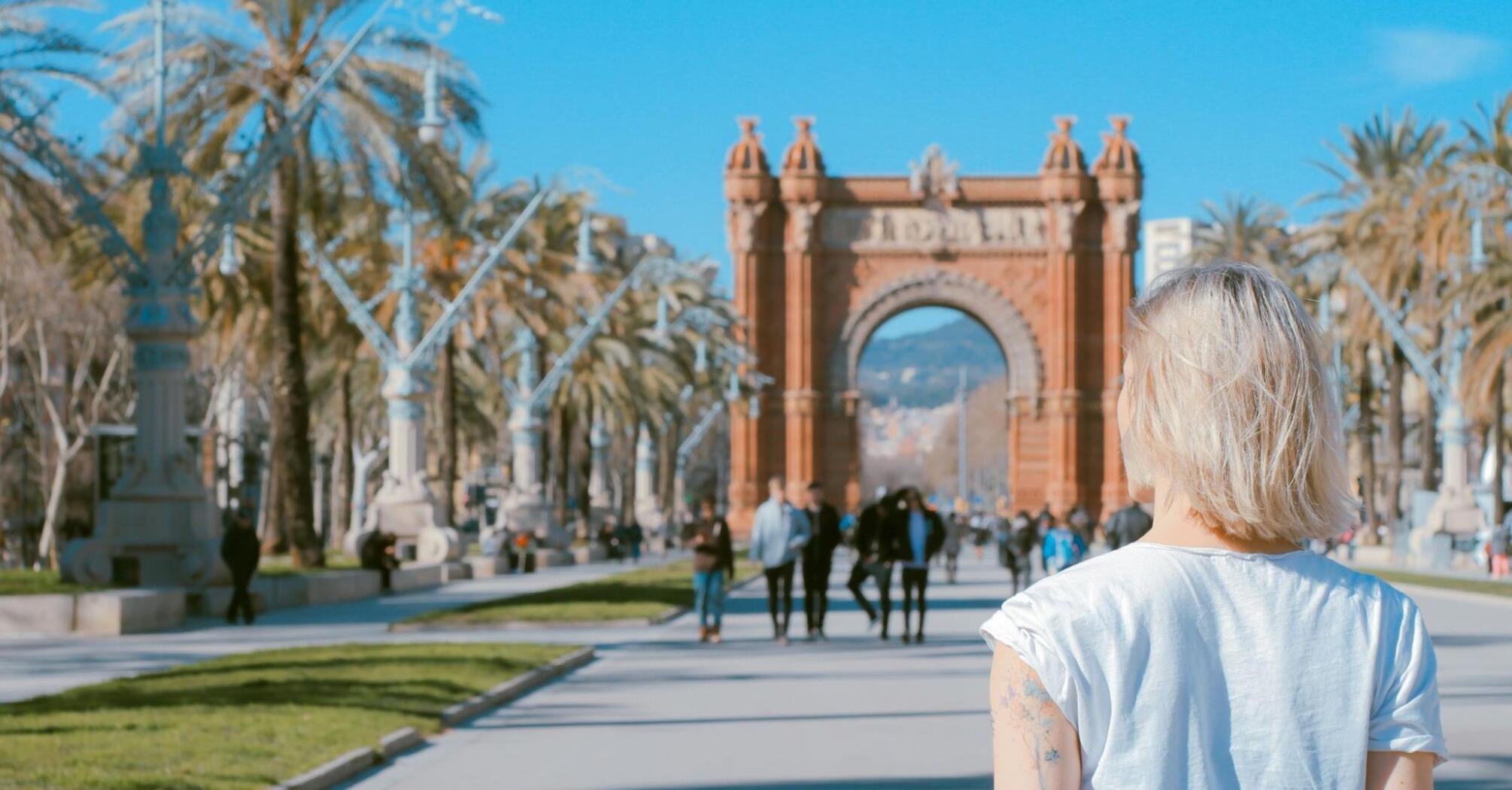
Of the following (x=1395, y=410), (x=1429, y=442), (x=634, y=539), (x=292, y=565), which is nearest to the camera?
(x=292, y=565)

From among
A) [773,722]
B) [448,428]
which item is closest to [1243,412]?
[773,722]

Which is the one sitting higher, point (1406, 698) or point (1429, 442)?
point (1429, 442)

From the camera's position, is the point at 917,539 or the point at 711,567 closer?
the point at 711,567

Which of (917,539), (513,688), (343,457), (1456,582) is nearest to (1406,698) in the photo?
(513,688)

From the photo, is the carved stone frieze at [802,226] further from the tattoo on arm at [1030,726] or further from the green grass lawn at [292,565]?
the tattoo on arm at [1030,726]

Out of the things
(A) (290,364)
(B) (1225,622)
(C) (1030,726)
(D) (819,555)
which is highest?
(A) (290,364)

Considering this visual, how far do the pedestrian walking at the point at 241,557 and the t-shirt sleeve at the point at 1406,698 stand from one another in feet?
71.1

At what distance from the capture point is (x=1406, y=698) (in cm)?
260

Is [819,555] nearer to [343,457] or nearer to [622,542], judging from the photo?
[343,457]

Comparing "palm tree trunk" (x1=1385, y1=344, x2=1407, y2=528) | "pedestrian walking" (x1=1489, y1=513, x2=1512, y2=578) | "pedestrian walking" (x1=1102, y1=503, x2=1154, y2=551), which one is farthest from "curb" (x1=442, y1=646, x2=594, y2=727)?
"palm tree trunk" (x1=1385, y1=344, x2=1407, y2=528)

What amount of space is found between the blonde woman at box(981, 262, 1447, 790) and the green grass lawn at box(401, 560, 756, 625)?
819 inches

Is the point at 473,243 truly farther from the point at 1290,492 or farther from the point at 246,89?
the point at 1290,492

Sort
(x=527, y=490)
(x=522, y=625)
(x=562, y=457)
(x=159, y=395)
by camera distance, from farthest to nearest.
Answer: (x=562, y=457) < (x=527, y=490) < (x=159, y=395) < (x=522, y=625)

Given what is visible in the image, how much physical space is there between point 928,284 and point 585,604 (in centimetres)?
5410
